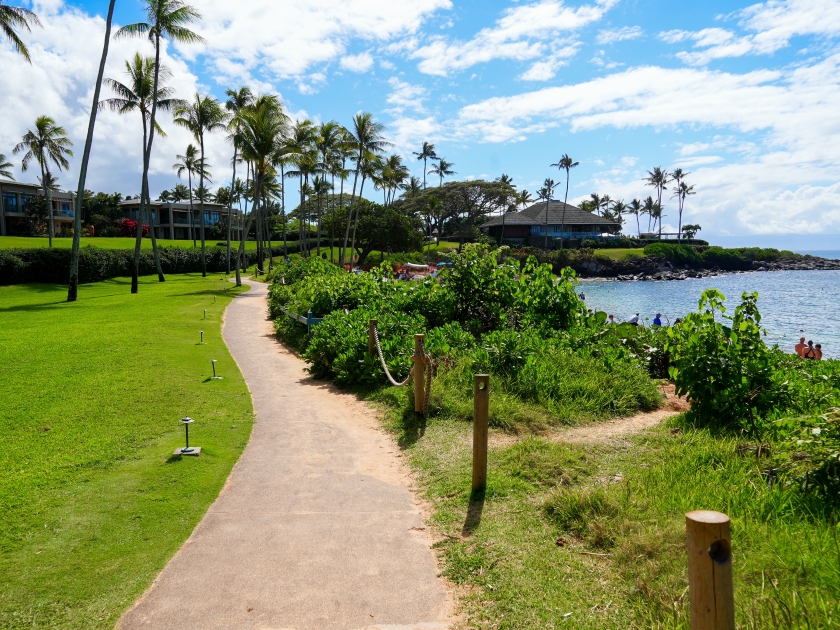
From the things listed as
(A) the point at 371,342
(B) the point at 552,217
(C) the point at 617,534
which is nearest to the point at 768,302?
(B) the point at 552,217

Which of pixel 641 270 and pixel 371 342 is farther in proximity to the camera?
pixel 641 270

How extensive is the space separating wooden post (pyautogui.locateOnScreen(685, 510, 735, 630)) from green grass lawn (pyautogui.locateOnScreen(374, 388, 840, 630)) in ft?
3.92

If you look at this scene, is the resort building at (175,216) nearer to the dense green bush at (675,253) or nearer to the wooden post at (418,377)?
the dense green bush at (675,253)

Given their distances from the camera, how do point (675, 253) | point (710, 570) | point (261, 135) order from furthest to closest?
point (675, 253), point (261, 135), point (710, 570)

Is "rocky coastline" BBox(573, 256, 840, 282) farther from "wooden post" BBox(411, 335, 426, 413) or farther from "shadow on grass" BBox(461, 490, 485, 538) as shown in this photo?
"shadow on grass" BBox(461, 490, 485, 538)

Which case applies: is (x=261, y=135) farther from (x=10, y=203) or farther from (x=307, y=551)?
(x=10, y=203)

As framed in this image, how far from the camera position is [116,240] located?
62312 millimetres

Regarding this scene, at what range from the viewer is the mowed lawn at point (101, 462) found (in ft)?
14.0

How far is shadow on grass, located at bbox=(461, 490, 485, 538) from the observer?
5137 millimetres

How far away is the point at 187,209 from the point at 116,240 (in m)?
25.2

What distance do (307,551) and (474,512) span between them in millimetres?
1579

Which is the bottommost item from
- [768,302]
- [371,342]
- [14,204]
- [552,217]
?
[768,302]

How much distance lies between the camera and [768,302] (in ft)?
167

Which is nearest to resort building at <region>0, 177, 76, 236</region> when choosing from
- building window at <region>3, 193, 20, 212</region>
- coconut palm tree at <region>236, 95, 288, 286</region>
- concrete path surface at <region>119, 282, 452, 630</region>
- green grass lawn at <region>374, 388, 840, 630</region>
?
building window at <region>3, 193, 20, 212</region>
